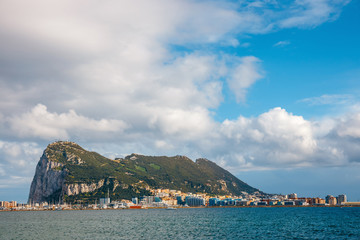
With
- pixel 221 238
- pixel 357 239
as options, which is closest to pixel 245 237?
pixel 221 238

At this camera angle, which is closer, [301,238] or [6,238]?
[301,238]

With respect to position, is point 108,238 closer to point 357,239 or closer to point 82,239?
point 82,239

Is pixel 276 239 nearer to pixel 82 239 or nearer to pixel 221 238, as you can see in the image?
pixel 221 238

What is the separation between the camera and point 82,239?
3462 inches

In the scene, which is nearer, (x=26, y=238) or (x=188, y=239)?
(x=188, y=239)

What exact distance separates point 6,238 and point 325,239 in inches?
3496

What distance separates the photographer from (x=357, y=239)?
8350 centimetres

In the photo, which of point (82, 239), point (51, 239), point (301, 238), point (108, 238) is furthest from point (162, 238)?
point (301, 238)

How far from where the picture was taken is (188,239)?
86.6 meters

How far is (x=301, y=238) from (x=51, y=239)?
67.7 metres

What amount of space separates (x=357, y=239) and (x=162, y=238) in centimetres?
5043

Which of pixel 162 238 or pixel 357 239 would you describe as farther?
pixel 162 238

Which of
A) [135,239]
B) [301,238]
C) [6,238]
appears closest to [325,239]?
[301,238]

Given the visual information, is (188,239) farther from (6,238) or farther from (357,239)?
(6,238)
